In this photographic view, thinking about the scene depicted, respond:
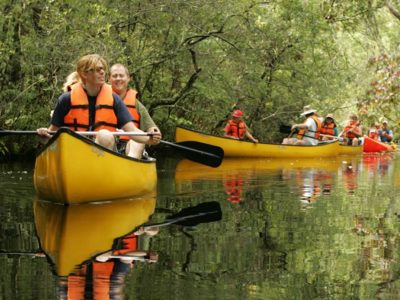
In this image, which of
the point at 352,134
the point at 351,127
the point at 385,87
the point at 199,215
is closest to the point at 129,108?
the point at 199,215

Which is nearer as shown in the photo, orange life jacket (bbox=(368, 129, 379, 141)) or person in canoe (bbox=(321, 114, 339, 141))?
person in canoe (bbox=(321, 114, 339, 141))

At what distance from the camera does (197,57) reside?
1848 centimetres

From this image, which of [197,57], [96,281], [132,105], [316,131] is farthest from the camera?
[316,131]

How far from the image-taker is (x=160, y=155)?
2022 centimetres

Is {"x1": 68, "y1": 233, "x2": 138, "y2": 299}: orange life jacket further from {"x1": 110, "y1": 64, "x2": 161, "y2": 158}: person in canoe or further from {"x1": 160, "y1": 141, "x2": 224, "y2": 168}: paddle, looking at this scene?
{"x1": 160, "y1": 141, "x2": 224, "y2": 168}: paddle

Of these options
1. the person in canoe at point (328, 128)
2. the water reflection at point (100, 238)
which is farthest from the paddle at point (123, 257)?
the person in canoe at point (328, 128)

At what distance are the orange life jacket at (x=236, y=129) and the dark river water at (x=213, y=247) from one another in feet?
29.8

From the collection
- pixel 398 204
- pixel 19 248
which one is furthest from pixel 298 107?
pixel 19 248

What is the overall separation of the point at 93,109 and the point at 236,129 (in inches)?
440

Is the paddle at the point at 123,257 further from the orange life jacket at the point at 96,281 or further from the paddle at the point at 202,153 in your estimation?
the paddle at the point at 202,153

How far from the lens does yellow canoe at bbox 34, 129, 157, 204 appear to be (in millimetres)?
7559

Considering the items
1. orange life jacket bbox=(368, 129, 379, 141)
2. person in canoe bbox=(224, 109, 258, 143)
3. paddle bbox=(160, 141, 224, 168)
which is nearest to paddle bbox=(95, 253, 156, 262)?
paddle bbox=(160, 141, 224, 168)

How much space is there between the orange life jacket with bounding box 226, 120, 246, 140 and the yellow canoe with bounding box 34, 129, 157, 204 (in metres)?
10.6

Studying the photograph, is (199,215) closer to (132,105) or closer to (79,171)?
(79,171)
